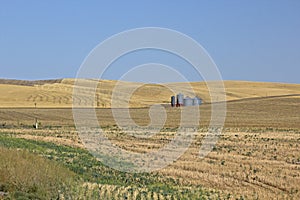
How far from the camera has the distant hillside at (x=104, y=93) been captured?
91250mm

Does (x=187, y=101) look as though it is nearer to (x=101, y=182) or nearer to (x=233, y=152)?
(x=233, y=152)

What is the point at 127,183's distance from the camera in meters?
17.4

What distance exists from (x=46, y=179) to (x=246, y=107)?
7247cm

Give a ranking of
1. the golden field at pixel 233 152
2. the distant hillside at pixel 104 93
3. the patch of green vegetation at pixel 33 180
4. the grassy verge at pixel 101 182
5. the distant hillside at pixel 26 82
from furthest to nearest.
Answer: the distant hillside at pixel 26 82 → the distant hillside at pixel 104 93 → the golden field at pixel 233 152 → the grassy verge at pixel 101 182 → the patch of green vegetation at pixel 33 180

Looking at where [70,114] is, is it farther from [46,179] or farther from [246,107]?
[46,179]

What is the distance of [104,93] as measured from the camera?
346 feet

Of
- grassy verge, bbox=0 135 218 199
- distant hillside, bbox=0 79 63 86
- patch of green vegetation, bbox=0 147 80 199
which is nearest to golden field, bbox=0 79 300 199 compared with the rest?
grassy verge, bbox=0 135 218 199

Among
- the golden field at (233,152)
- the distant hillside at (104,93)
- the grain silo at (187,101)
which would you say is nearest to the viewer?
the golden field at (233,152)

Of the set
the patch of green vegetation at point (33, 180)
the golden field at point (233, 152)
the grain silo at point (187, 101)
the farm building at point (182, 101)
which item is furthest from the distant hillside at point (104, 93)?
the patch of green vegetation at point (33, 180)

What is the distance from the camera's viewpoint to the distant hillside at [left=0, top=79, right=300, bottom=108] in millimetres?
91250

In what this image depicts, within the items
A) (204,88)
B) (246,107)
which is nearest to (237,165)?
(246,107)

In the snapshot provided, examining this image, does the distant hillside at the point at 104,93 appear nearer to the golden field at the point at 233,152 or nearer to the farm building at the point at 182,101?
the farm building at the point at 182,101

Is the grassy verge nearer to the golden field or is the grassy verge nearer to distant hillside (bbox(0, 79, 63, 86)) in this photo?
the golden field

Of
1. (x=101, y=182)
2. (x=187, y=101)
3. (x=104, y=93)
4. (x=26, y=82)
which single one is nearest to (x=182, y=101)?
(x=187, y=101)
